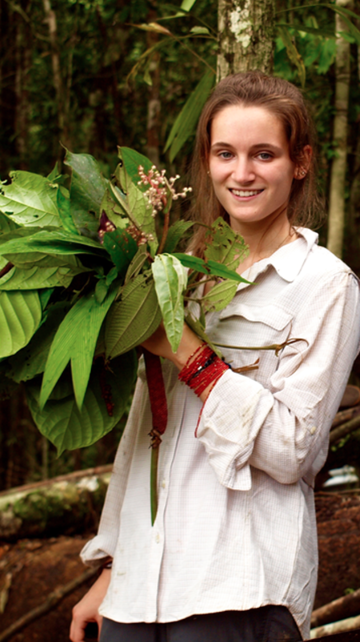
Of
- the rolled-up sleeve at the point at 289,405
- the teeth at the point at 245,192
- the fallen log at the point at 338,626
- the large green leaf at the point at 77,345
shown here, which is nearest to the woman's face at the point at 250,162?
the teeth at the point at 245,192

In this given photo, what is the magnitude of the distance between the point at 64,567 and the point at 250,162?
228 centimetres

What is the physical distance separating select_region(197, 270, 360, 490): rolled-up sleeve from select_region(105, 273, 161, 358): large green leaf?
172 millimetres

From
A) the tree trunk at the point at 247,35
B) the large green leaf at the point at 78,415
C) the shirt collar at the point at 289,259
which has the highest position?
the tree trunk at the point at 247,35

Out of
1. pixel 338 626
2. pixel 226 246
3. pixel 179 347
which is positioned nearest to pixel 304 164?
pixel 226 246

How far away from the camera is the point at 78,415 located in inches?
48.3

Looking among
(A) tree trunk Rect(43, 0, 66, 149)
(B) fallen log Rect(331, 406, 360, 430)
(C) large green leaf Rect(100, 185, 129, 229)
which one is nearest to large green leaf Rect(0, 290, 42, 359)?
(C) large green leaf Rect(100, 185, 129, 229)

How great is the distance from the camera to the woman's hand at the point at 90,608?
1.39 m

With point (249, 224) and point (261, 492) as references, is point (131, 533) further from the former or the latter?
point (249, 224)

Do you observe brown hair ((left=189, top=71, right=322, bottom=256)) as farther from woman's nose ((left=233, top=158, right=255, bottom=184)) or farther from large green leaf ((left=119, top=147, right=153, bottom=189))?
large green leaf ((left=119, top=147, right=153, bottom=189))

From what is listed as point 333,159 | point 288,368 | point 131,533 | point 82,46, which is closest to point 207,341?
point 288,368

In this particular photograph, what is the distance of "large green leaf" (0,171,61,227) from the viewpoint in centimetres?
123

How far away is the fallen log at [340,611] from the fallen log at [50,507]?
123 cm

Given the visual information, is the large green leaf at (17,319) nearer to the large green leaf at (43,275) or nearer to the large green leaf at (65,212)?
the large green leaf at (43,275)

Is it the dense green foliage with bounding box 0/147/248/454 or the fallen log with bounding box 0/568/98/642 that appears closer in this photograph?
the dense green foliage with bounding box 0/147/248/454
